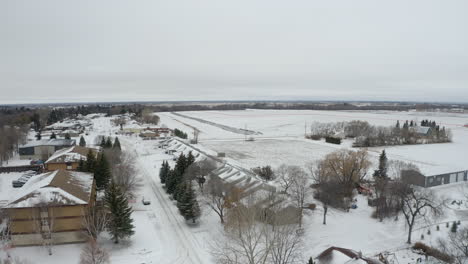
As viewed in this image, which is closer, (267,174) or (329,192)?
(329,192)

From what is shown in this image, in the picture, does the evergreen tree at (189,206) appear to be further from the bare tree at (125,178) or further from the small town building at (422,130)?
the small town building at (422,130)

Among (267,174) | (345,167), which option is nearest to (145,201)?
(267,174)

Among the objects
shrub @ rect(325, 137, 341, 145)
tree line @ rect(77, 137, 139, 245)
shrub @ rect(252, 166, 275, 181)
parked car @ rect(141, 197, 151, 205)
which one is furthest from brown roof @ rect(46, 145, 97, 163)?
shrub @ rect(325, 137, 341, 145)

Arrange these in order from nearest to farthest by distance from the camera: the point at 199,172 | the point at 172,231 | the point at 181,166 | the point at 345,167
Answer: the point at 172,231 → the point at 345,167 → the point at 199,172 → the point at 181,166

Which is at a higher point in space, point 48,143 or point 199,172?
point 48,143

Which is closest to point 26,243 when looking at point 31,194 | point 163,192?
point 31,194

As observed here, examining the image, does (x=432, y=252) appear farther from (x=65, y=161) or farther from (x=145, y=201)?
(x=65, y=161)
